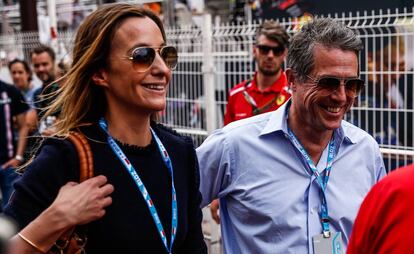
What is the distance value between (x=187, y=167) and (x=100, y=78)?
1.61 feet

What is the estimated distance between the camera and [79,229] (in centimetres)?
193

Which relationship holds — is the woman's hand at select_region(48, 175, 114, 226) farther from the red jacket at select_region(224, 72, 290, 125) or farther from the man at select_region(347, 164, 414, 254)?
the red jacket at select_region(224, 72, 290, 125)

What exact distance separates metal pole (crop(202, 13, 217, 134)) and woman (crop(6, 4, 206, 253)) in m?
4.56

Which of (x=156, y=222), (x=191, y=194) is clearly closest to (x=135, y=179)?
(x=156, y=222)

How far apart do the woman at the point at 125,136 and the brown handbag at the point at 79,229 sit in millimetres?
27

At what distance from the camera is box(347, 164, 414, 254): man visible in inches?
54.9

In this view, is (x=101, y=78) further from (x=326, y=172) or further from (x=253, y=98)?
(x=253, y=98)

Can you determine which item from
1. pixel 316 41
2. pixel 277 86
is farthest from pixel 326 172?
pixel 277 86

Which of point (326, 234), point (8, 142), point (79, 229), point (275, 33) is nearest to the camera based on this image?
point (79, 229)

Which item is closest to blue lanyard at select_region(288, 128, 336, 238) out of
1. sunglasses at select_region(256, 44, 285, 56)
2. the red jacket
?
the red jacket

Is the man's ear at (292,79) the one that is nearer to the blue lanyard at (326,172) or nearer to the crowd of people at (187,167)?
the crowd of people at (187,167)

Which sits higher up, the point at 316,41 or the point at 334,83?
the point at 316,41

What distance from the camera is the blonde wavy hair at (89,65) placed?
82.4 inches

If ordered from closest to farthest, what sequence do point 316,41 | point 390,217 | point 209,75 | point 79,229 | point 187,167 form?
point 390,217, point 79,229, point 187,167, point 316,41, point 209,75
